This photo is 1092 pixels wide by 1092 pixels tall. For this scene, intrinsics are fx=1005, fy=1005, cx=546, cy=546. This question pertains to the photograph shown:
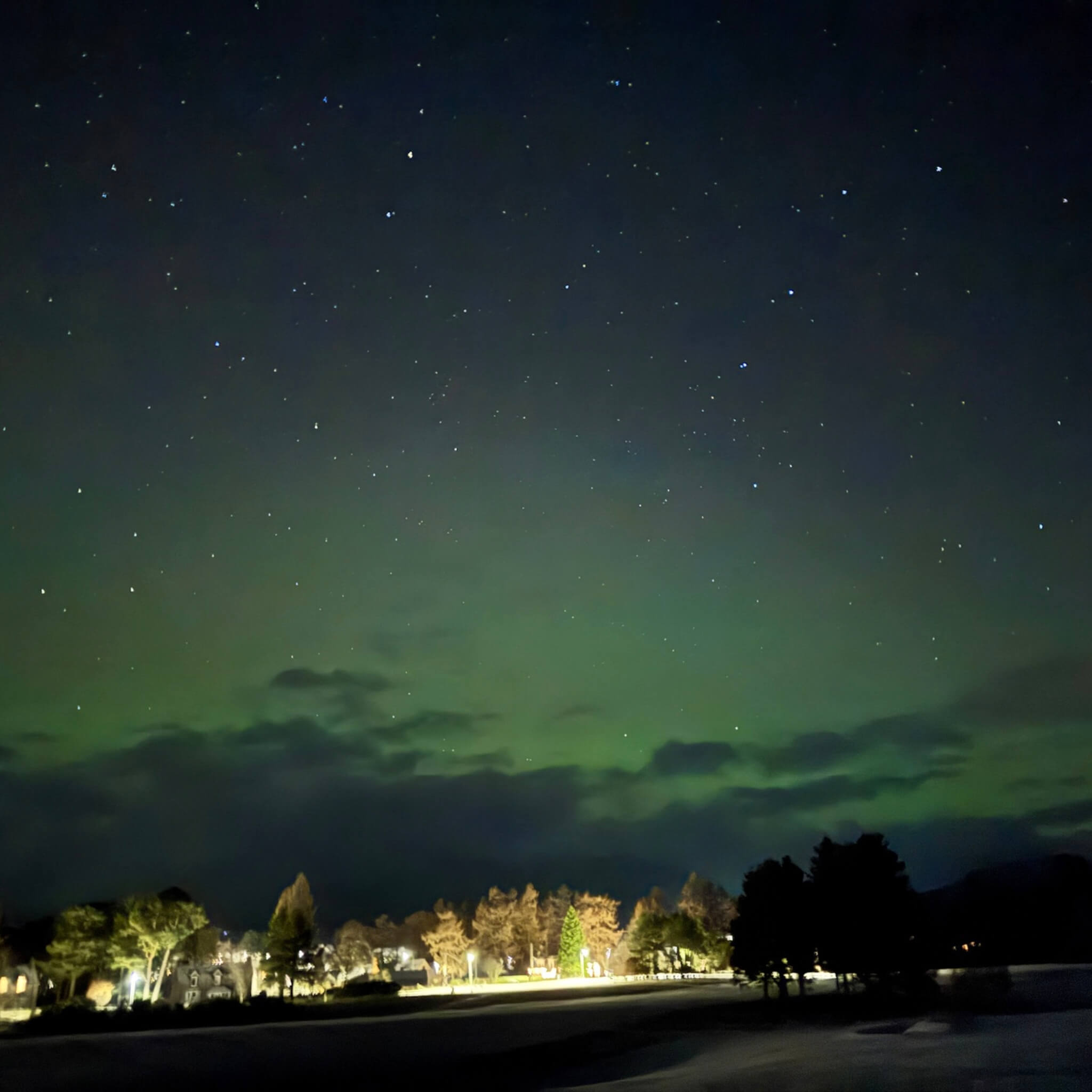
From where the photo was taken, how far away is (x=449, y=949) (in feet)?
416

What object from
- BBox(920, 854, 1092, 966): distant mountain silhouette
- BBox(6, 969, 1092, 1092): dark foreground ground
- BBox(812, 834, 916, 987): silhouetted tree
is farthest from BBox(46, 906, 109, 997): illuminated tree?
BBox(920, 854, 1092, 966): distant mountain silhouette

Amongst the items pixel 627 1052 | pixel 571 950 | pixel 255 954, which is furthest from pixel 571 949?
pixel 627 1052

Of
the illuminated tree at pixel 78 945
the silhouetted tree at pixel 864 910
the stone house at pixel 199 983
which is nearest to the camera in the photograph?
the silhouetted tree at pixel 864 910

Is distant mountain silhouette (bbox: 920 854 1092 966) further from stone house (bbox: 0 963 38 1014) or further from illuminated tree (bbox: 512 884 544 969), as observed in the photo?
stone house (bbox: 0 963 38 1014)

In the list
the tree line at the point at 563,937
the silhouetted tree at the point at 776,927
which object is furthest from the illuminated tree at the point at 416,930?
the silhouetted tree at the point at 776,927

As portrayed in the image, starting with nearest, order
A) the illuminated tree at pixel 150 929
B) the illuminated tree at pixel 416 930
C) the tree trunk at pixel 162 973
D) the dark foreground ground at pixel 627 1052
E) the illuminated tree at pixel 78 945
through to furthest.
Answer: the dark foreground ground at pixel 627 1052 < the tree trunk at pixel 162 973 < the illuminated tree at pixel 150 929 < the illuminated tree at pixel 78 945 < the illuminated tree at pixel 416 930

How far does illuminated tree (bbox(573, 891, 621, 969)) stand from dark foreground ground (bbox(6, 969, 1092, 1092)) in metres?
87.1

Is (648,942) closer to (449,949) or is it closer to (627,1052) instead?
(449,949)

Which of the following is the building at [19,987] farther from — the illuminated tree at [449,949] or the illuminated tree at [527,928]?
the illuminated tree at [527,928]

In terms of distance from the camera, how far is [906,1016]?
4275cm

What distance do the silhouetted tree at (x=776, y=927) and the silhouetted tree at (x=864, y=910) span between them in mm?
905

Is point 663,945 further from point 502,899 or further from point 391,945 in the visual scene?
point 391,945

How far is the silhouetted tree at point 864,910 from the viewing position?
54.9 meters

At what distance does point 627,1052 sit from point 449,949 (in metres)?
103
